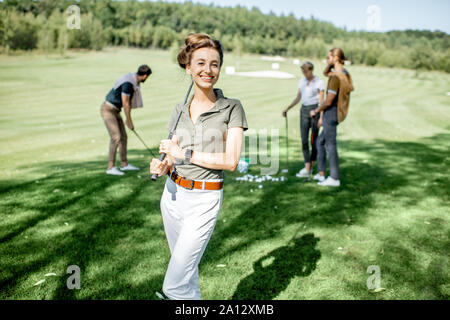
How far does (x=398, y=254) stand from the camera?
4.83 metres

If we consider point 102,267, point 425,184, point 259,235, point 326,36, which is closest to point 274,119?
point 425,184

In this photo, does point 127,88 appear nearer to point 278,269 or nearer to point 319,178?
point 319,178

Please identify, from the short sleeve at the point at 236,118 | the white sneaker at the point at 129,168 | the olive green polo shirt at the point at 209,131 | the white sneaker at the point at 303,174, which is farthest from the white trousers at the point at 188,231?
the white sneaker at the point at 129,168

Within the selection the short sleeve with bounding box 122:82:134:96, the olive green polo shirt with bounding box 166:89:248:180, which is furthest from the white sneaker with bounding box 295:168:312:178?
the olive green polo shirt with bounding box 166:89:248:180

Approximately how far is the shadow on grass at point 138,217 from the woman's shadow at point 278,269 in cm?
2

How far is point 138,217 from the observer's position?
5.91m

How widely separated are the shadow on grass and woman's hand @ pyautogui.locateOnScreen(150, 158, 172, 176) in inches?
66.2

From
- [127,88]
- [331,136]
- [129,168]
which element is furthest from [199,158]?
[129,168]

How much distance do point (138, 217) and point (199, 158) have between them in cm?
364

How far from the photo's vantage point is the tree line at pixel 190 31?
66.5m

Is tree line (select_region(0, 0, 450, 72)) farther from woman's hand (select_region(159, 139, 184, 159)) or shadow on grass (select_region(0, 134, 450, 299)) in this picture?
woman's hand (select_region(159, 139, 184, 159))

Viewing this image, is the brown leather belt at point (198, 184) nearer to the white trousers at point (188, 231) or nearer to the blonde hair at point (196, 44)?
the white trousers at point (188, 231)

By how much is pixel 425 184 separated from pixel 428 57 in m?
70.0

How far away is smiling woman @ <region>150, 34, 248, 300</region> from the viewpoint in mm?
2674
